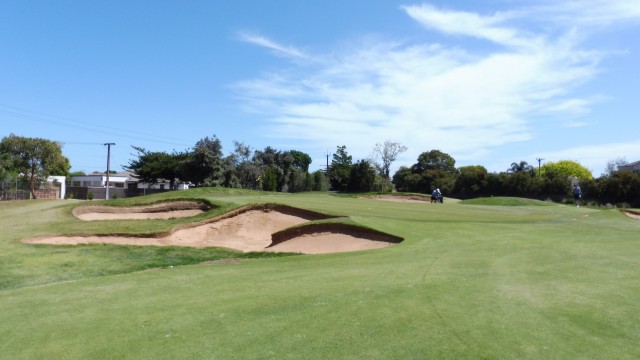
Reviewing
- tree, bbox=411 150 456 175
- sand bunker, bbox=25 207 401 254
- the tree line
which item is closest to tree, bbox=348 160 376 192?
the tree line

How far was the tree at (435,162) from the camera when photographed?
400 ft

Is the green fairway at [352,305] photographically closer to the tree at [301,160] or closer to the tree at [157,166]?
the tree at [157,166]

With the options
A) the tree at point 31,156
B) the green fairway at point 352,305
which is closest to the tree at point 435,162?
the tree at point 31,156

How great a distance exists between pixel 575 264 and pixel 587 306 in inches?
182

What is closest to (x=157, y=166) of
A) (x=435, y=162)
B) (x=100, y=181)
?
(x=100, y=181)

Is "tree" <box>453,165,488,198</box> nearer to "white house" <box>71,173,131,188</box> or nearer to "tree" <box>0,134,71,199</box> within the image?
"tree" <box>0,134,71,199</box>

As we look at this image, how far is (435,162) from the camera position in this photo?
122 m

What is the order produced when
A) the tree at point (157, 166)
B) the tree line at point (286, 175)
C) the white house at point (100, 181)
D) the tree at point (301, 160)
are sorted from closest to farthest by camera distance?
the tree line at point (286, 175)
the tree at point (157, 166)
the white house at point (100, 181)
the tree at point (301, 160)

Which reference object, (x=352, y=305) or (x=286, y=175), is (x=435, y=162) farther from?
(x=352, y=305)

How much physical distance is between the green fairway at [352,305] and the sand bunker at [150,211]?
15177 millimetres

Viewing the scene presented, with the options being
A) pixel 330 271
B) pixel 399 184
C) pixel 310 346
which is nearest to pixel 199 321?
pixel 310 346

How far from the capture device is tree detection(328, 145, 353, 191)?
3629 inches

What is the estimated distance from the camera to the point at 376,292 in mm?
9539

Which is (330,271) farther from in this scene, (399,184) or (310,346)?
(399,184)
